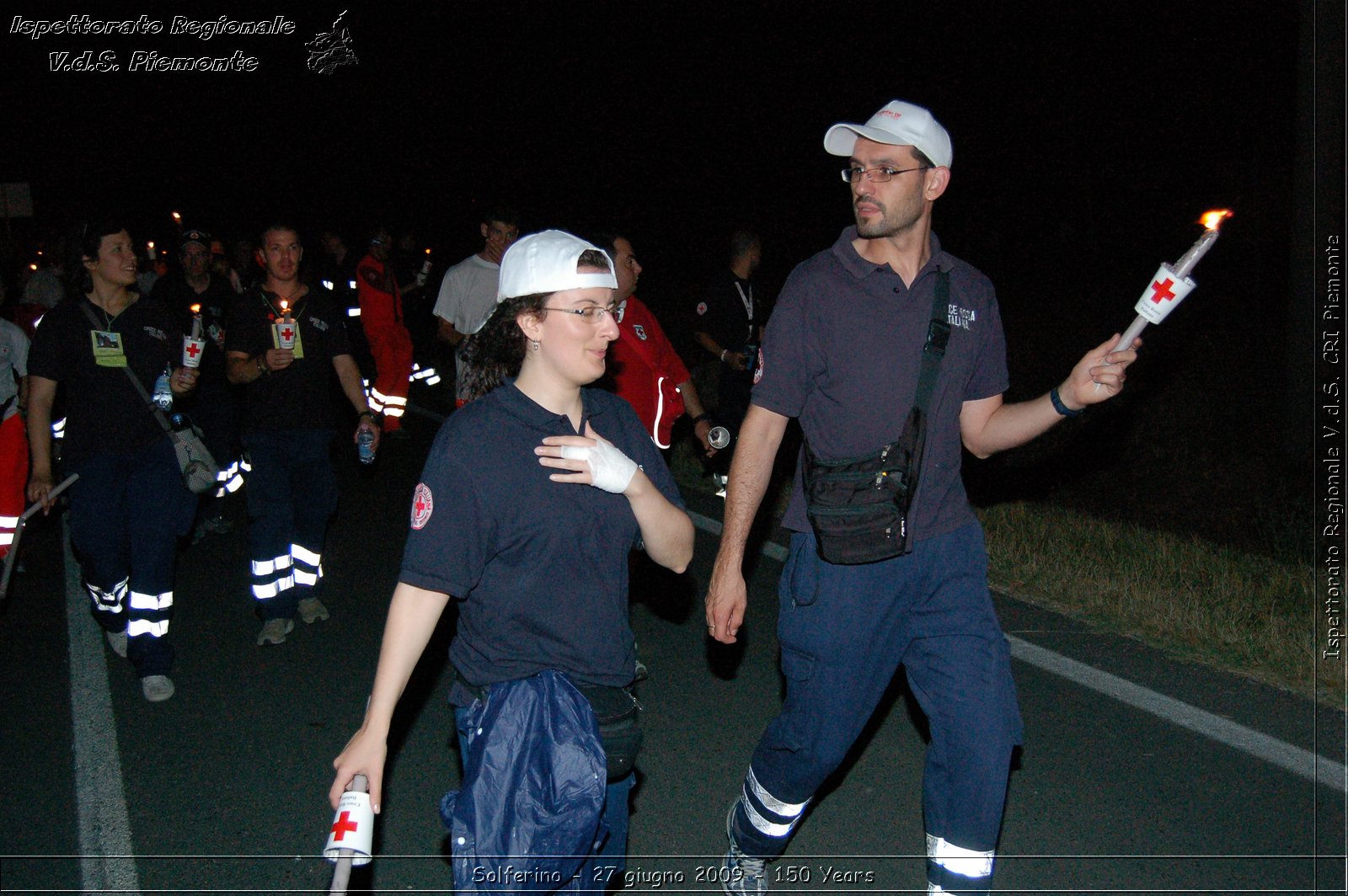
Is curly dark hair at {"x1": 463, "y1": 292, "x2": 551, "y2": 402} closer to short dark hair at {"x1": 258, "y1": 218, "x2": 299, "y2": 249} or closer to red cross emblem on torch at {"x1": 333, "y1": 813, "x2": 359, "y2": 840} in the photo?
red cross emblem on torch at {"x1": 333, "y1": 813, "x2": 359, "y2": 840}

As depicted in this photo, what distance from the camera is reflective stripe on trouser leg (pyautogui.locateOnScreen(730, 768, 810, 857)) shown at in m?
3.82

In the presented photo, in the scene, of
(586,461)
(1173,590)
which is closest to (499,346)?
(586,461)

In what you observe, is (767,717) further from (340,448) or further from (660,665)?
(340,448)

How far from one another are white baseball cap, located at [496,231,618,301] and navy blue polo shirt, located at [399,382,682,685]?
0.27 metres

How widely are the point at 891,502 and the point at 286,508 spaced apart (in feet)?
14.0

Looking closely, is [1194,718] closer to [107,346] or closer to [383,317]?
[107,346]

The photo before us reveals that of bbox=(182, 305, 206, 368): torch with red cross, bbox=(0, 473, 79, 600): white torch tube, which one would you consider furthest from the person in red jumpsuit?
bbox=(182, 305, 206, 368): torch with red cross

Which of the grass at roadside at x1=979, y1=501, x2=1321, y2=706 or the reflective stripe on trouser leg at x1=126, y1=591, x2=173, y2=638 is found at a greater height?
the reflective stripe on trouser leg at x1=126, y1=591, x2=173, y2=638

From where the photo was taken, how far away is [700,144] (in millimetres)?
29703

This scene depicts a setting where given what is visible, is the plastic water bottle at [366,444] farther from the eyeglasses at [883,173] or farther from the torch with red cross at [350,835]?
the torch with red cross at [350,835]

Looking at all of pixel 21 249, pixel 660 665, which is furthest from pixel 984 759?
pixel 21 249

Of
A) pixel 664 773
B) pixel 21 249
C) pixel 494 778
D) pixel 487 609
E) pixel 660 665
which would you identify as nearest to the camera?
pixel 494 778

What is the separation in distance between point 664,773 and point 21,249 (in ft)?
63.0

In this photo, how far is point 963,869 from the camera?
346 cm
